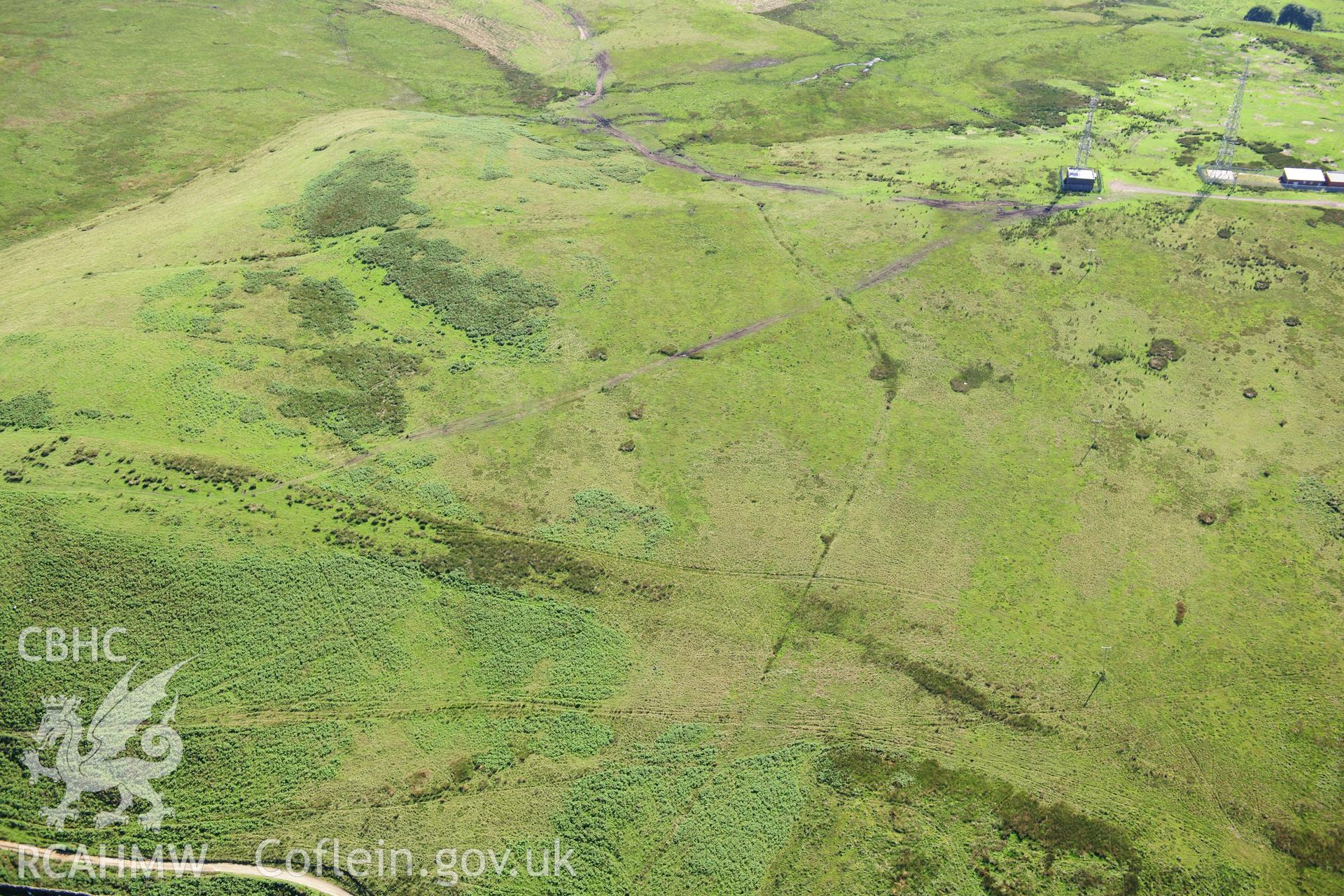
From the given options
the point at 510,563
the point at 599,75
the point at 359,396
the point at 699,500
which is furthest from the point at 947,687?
the point at 599,75

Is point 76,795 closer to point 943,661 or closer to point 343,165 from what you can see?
point 943,661

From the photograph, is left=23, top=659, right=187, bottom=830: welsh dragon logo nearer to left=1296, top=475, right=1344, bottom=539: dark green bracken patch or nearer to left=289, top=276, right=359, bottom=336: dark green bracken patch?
left=289, top=276, right=359, bottom=336: dark green bracken patch

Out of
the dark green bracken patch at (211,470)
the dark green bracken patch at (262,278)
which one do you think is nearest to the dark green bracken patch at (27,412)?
the dark green bracken patch at (211,470)

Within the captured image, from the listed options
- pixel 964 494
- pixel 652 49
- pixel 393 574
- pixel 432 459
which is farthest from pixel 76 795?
pixel 652 49

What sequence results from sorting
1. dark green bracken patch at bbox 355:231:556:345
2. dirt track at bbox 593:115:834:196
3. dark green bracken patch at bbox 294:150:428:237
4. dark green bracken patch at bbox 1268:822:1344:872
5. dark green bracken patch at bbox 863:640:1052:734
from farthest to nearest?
dirt track at bbox 593:115:834:196, dark green bracken patch at bbox 294:150:428:237, dark green bracken patch at bbox 355:231:556:345, dark green bracken patch at bbox 863:640:1052:734, dark green bracken patch at bbox 1268:822:1344:872

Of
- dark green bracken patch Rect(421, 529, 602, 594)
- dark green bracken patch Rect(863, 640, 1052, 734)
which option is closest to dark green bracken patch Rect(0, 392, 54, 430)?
dark green bracken patch Rect(421, 529, 602, 594)

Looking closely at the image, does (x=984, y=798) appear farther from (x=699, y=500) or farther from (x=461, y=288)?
(x=461, y=288)

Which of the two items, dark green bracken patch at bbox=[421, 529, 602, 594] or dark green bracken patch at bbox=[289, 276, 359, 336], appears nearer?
dark green bracken patch at bbox=[421, 529, 602, 594]
